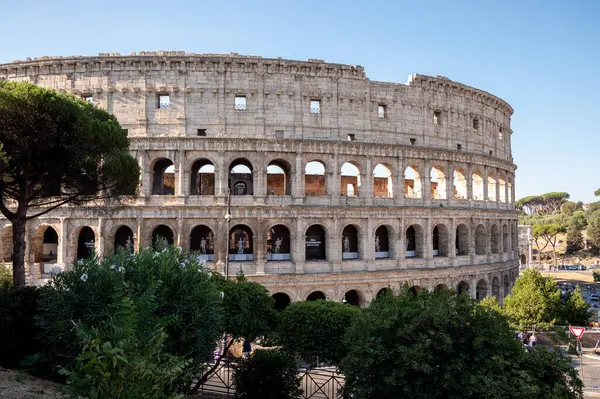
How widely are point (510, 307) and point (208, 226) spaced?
1504cm

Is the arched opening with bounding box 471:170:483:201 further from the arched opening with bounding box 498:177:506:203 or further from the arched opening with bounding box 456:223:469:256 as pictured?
the arched opening with bounding box 498:177:506:203

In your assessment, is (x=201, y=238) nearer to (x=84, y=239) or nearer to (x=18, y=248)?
(x=84, y=239)

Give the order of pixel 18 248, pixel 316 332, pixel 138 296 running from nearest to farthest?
pixel 138 296 → pixel 316 332 → pixel 18 248

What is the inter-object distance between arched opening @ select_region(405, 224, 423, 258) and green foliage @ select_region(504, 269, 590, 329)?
5015 millimetres

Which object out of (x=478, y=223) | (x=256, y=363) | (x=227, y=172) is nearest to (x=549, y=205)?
(x=478, y=223)

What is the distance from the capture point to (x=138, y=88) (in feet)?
66.8

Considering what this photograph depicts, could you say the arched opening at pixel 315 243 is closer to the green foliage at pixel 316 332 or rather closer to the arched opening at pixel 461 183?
the arched opening at pixel 461 183

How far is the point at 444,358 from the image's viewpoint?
25.4 ft

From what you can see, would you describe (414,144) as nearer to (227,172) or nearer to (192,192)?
(227,172)

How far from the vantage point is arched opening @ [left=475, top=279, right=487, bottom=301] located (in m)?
25.6

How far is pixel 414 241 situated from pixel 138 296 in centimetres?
1900

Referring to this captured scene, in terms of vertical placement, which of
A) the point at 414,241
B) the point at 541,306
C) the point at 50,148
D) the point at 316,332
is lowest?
the point at 541,306

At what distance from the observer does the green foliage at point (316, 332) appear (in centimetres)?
1198

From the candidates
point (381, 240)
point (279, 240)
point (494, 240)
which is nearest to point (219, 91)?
point (279, 240)
